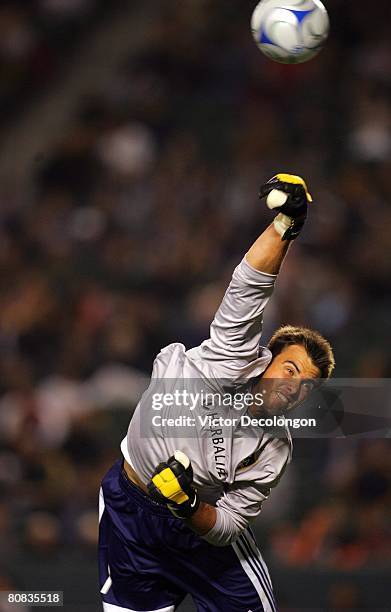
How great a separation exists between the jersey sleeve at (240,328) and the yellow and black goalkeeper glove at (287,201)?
0.16 meters

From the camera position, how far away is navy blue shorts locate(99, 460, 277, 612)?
4.11m

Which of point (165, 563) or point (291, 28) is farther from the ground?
point (291, 28)

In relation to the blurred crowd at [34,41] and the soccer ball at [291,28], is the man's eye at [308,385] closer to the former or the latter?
the soccer ball at [291,28]

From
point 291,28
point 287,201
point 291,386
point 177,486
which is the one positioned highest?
point 291,28

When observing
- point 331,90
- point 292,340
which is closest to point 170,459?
point 292,340

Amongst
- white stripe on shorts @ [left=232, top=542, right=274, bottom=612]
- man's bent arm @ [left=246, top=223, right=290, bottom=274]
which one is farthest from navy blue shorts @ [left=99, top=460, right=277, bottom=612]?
man's bent arm @ [left=246, top=223, right=290, bottom=274]

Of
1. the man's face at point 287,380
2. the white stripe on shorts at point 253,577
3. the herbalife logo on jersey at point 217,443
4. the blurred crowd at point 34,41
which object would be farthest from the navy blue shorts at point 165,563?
the blurred crowd at point 34,41

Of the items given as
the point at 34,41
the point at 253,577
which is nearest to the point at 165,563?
the point at 253,577

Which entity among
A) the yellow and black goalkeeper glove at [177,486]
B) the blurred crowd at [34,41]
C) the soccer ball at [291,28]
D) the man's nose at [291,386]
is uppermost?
the blurred crowd at [34,41]

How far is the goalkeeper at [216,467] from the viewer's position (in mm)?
3734

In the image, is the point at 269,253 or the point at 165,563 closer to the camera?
the point at 269,253

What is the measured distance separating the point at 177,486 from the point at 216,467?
1.05ft

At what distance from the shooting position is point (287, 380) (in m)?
3.91

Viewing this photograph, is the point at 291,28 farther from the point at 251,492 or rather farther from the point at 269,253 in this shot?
the point at 251,492
